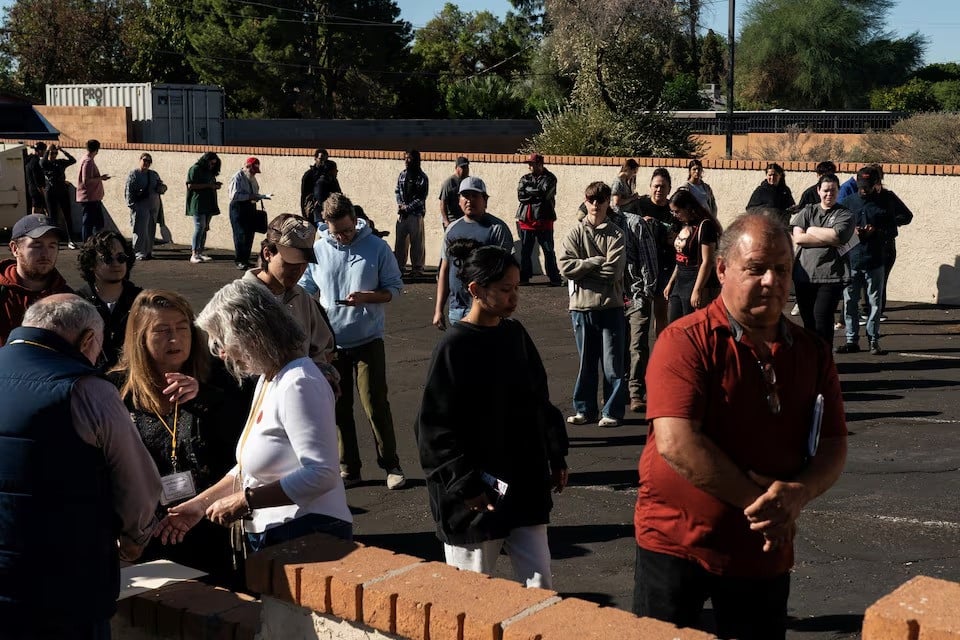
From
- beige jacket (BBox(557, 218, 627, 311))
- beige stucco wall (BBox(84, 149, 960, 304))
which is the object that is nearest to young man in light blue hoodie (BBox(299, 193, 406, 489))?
beige jacket (BBox(557, 218, 627, 311))

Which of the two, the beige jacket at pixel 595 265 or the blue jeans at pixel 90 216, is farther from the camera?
the blue jeans at pixel 90 216

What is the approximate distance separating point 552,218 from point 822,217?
22.7 feet

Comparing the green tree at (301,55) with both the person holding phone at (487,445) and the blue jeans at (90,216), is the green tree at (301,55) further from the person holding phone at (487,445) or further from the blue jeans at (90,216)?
the person holding phone at (487,445)

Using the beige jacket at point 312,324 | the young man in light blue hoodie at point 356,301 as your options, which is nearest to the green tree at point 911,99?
the young man in light blue hoodie at point 356,301

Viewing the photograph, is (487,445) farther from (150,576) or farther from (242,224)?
(242,224)

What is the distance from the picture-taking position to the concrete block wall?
15.8 metres

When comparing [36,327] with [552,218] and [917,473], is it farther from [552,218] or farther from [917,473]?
[552,218]

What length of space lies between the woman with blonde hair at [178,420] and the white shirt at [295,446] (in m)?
0.65

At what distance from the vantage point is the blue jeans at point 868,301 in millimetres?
12547

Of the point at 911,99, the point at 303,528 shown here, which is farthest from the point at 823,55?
the point at 303,528

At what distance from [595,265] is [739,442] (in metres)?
5.87

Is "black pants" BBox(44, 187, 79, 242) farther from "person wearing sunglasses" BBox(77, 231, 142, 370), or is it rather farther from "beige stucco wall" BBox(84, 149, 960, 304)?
"person wearing sunglasses" BBox(77, 231, 142, 370)

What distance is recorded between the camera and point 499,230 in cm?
905

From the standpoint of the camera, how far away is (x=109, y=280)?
6.96 m
